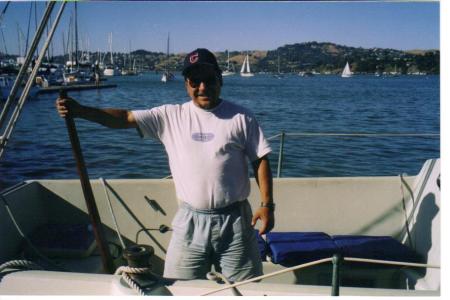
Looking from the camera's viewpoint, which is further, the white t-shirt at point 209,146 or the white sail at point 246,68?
the white sail at point 246,68

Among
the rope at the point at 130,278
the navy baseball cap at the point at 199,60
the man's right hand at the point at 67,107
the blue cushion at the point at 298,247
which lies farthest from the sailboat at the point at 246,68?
the rope at the point at 130,278

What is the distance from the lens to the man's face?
2.39 meters

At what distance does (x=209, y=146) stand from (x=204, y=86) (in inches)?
13.3

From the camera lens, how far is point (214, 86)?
2404 mm

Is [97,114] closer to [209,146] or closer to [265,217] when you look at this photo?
[209,146]

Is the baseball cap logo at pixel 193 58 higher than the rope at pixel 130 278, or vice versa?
the baseball cap logo at pixel 193 58

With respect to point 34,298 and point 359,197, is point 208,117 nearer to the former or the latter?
point 34,298

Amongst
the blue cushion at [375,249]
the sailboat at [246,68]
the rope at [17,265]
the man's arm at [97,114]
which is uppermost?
the sailboat at [246,68]

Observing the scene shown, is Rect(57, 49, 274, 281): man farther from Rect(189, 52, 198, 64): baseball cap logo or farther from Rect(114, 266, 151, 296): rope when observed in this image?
Rect(114, 266, 151, 296): rope

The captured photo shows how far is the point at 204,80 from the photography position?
2389 mm

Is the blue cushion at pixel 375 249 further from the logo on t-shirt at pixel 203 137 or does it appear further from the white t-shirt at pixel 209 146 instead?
the logo on t-shirt at pixel 203 137

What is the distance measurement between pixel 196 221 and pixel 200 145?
0.44 meters

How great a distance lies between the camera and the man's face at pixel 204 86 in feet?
7.84

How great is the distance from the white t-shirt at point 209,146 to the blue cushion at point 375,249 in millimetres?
1526
